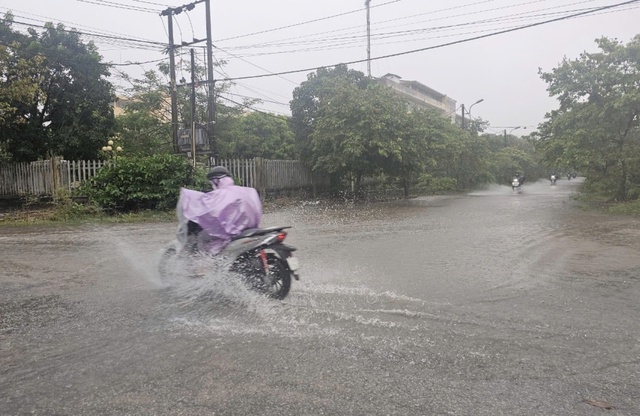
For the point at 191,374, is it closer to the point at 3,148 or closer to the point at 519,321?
the point at 519,321

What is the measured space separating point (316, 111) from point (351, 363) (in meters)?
23.0

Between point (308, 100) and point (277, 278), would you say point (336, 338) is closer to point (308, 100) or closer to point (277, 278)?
point (277, 278)

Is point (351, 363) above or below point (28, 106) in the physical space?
below

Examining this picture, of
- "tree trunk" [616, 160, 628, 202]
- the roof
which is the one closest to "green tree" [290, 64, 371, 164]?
"tree trunk" [616, 160, 628, 202]

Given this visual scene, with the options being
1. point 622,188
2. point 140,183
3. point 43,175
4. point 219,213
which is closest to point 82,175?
point 43,175

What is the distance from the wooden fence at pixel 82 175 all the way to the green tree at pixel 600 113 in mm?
11300

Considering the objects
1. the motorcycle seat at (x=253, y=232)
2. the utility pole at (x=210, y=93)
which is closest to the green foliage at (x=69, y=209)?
the utility pole at (x=210, y=93)

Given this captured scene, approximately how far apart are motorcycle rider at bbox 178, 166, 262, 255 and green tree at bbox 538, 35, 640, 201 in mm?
14502

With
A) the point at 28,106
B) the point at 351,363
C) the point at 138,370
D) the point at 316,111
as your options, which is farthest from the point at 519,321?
the point at 316,111

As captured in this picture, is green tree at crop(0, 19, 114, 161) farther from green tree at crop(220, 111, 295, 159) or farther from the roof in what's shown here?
the roof

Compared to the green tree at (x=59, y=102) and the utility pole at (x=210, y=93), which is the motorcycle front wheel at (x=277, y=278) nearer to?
the utility pole at (x=210, y=93)

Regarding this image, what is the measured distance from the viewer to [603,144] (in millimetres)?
16875

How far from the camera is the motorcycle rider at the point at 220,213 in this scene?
17.2ft

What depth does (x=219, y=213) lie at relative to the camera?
17.2 ft
